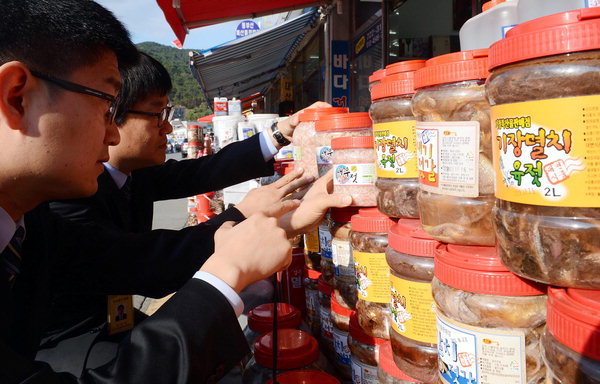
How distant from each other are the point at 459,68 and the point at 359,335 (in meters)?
1.22

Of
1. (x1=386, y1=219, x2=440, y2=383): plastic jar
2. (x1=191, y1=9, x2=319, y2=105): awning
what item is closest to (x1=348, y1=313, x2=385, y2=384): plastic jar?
(x1=386, y1=219, x2=440, y2=383): plastic jar

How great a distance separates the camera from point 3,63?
119cm

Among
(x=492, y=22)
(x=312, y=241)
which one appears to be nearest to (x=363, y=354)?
(x=312, y=241)

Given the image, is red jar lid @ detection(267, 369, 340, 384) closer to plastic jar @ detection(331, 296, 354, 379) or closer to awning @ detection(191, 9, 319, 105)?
plastic jar @ detection(331, 296, 354, 379)

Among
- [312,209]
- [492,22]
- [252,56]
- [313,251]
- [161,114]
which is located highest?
[252,56]

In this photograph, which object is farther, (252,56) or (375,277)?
(252,56)

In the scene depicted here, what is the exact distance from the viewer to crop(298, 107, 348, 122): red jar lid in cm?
244

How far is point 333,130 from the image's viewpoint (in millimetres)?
2145

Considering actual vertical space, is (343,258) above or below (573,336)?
below

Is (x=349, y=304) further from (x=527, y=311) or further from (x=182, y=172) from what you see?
(x=182, y=172)

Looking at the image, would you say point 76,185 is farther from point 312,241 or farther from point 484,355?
point 312,241

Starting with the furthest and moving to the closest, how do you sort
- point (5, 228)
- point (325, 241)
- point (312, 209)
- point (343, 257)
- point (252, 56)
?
point (252, 56) < point (325, 241) < point (343, 257) < point (312, 209) < point (5, 228)

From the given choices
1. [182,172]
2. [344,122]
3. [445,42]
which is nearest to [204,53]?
[445,42]

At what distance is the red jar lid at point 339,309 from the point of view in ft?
7.01
